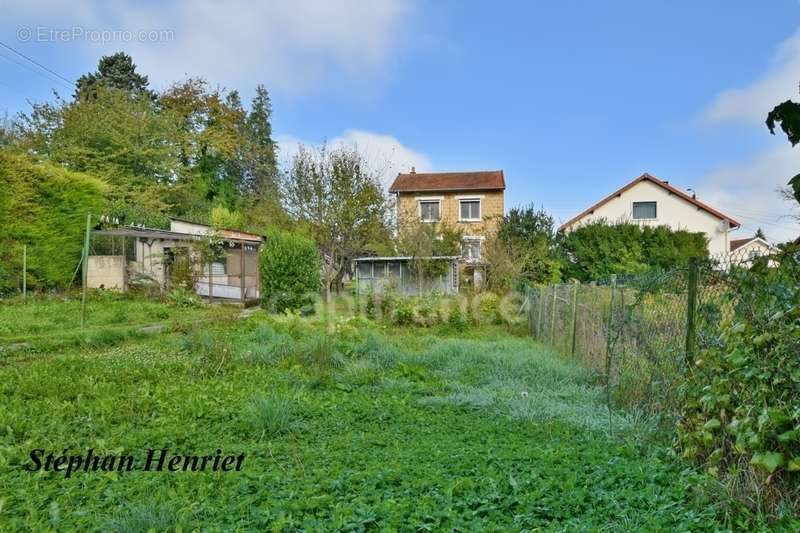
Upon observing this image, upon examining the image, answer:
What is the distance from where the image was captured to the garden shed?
17031 millimetres

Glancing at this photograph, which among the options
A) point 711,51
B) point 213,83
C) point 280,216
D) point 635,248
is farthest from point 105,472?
point 213,83

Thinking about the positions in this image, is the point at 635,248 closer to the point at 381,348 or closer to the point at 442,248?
the point at 442,248

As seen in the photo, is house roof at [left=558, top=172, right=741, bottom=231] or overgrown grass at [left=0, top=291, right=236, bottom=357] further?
house roof at [left=558, top=172, right=741, bottom=231]

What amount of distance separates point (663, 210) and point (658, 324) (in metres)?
23.2

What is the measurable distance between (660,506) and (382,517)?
1.35 meters

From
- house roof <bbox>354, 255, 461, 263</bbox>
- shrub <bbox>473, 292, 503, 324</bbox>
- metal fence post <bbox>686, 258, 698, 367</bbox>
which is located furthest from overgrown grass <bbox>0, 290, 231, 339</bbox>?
metal fence post <bbox>686, 258, 698, 367</bbox>

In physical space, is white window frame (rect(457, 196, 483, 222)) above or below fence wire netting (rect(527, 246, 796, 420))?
above

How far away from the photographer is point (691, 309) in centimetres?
332

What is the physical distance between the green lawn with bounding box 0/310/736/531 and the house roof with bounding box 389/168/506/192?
59.8 ft

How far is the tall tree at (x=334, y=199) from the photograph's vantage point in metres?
16.8

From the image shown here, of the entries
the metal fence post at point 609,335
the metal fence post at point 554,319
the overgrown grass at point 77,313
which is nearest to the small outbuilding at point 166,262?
the overgrown grass at point 77,313

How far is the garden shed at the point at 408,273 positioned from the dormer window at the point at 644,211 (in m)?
12.4

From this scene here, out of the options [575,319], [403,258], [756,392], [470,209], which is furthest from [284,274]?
[470,209]

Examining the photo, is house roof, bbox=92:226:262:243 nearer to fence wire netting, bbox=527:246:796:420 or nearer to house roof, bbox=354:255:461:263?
house roof, bbox=354:255:461:263
